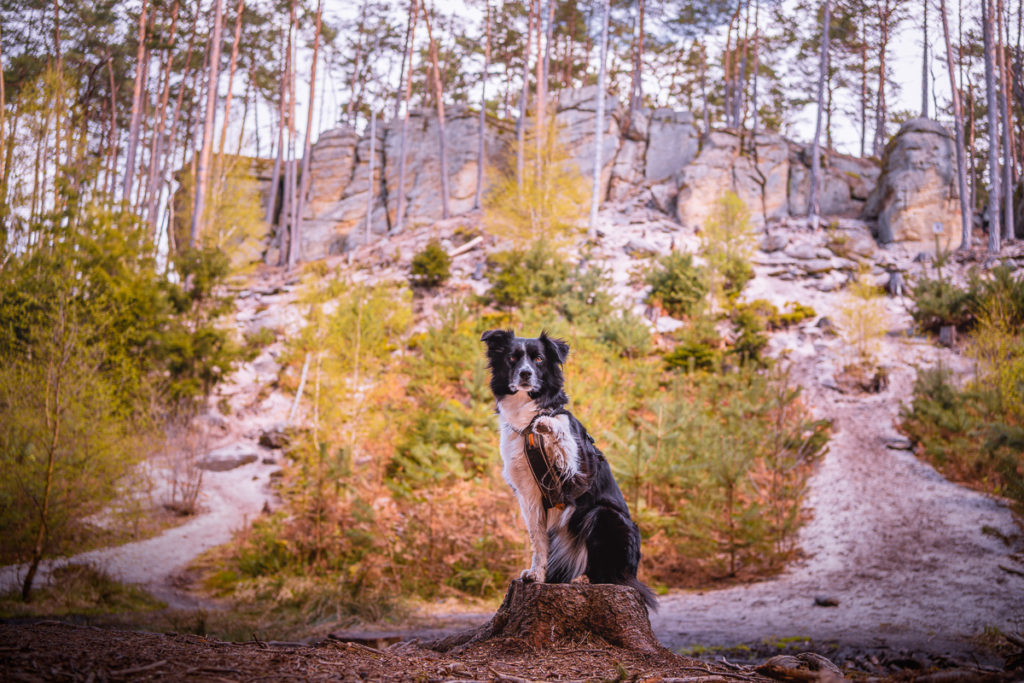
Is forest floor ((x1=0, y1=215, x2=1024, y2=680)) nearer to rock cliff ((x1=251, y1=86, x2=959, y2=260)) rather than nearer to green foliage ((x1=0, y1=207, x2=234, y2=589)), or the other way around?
green foliage ((x1=0, y1=207, x2=234, y2=589))

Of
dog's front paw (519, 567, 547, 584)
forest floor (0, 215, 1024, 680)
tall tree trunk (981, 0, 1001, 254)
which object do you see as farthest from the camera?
tall tree trunk (981, 0, 1001, 254)

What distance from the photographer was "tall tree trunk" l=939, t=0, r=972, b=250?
2419 centimetres

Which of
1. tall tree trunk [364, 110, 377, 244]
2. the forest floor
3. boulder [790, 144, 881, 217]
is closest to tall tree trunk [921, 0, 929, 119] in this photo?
boulder [790, 144, 881, 217]

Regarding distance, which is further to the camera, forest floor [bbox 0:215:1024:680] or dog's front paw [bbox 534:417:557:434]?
dog's front paw [bbox 534:417:557:434]

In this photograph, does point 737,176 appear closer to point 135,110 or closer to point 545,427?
point 135,110

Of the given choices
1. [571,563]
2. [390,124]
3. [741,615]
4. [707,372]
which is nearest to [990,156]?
[707,372]

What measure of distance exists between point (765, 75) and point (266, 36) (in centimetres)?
3006

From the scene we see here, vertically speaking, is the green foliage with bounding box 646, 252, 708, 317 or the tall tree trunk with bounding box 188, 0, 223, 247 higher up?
the tall tree trunk with bounding box 188, 0, 223, 247

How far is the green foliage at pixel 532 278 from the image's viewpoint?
58.0ft

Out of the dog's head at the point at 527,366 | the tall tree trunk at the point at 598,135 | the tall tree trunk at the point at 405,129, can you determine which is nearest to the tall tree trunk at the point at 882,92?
the tall tree trunk at the point at 598,135

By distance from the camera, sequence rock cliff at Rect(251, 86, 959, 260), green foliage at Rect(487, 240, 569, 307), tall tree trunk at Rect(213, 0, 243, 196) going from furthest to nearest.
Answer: rock cliff at Rect(251, 86, 959, 260) → tall tree trunk at Rect(213, 0, 243, 196) → green foliage at Rect(487, 240, 569, 307)

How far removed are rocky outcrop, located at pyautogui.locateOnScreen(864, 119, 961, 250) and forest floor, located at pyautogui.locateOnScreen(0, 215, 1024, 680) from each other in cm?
1167

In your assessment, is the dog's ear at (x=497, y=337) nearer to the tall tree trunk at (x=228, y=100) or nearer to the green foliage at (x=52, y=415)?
the green foliage at (x=52, y=415)

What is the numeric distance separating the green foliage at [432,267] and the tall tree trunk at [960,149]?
21360 millimetres
